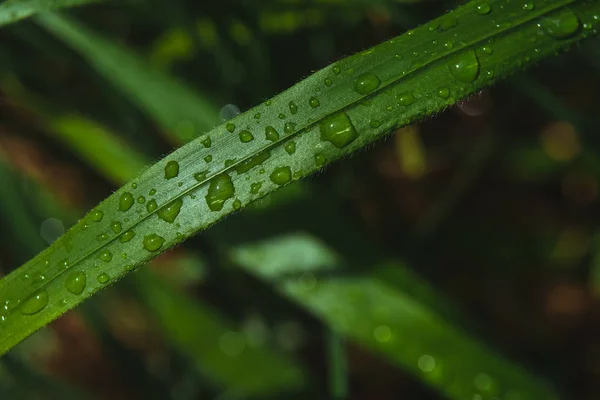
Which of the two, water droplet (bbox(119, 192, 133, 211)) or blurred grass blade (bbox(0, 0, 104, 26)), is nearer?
water droplet (bbox(119, 192, 133, 211))

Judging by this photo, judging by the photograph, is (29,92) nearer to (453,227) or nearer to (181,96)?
(181,96)

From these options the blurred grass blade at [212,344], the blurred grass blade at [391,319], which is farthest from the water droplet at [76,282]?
the blurred grass blade at [212,344]

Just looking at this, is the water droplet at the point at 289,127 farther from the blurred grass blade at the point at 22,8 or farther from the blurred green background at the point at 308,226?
the blurred grass blade at the point at 22,8

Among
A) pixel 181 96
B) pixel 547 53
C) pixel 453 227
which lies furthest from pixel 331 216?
pixel 453 227

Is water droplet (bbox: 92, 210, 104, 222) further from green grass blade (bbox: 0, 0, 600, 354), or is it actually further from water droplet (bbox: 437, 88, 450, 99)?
water droplet (bbox: 437, 88, 450, 99)

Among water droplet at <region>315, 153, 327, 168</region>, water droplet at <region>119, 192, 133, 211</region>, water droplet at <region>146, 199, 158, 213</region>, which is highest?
water droplet at <region>119, 192, 133, 211</region>

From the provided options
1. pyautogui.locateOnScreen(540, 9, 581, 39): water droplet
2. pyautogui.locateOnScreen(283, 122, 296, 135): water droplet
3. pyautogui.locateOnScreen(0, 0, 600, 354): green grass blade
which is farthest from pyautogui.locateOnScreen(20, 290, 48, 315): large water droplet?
pyautogui.locateOnScreen(540, 9, 581, 39): water droplet
